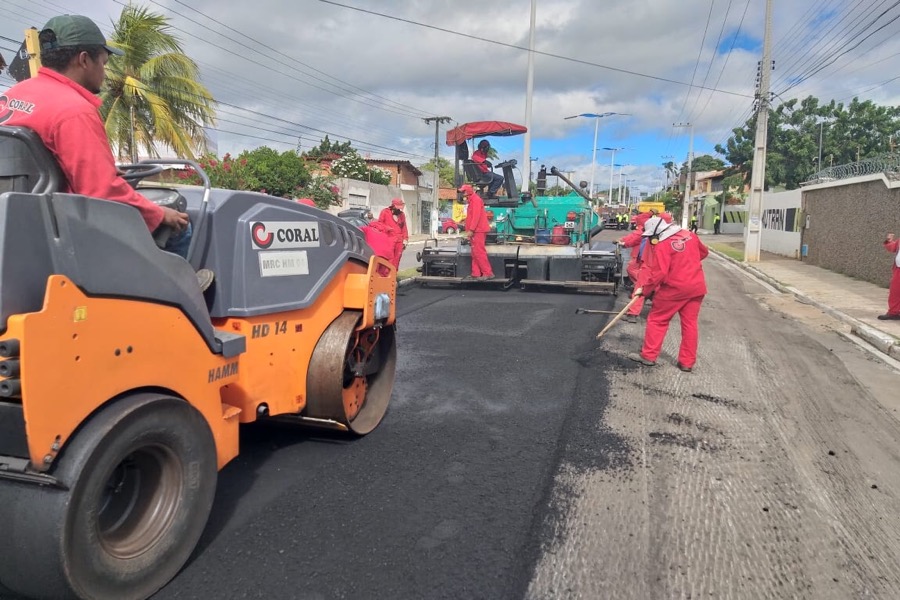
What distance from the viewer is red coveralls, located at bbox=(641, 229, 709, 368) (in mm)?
6254

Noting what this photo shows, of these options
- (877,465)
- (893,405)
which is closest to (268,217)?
(877,465)

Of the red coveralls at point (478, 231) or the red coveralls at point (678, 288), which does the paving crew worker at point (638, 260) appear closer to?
the red coveralls at point (678, 288)

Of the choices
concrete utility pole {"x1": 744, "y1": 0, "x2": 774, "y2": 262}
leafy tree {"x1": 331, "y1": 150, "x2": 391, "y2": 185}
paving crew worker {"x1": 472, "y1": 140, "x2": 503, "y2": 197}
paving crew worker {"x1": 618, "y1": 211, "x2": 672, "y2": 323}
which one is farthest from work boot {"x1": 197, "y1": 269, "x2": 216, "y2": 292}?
leafy tree {"x1": 331, "y1": 150, "x2": 391, "y2": 185}

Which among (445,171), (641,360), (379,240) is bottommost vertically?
(641,360)

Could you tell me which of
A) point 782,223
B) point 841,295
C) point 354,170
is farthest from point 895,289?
point 354,170

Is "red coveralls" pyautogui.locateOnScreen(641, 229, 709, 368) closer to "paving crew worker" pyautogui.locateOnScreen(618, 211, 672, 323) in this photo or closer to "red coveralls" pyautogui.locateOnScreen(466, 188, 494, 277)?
"paving crew worker" pyautogui.locateOnScreen(618, 211, 672, 323)

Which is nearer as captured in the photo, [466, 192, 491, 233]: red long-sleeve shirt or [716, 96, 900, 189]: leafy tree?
[466, 192, 491, 233]: red long-sleeve shirt

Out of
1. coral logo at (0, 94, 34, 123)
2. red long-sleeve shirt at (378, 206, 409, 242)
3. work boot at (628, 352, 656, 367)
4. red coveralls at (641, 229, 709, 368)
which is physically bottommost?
work boot at (628, 352, 656, 367)

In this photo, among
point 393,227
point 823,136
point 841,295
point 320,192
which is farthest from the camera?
point 823,136

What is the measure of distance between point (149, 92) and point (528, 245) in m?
9.41

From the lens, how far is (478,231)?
37.4 ft

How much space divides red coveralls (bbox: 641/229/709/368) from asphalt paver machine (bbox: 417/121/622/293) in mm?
4568

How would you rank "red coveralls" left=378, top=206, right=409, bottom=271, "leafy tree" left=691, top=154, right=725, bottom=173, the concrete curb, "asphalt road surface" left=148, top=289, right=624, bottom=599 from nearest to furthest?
1. "asphalt road surface" left=148, top=289, right=624, bottom=599
2. the concrete curb
3. "red coveralls" left=378, top=206, right=409, bottom=271
4. "leafy tree" left=691, top=154, right=725, bottom=173

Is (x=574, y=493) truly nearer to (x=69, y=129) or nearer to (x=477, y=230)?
(x=69, y=129)
